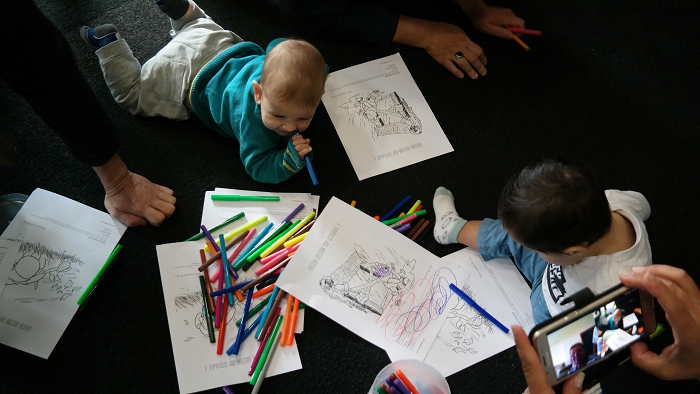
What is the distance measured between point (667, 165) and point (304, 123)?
1035mm

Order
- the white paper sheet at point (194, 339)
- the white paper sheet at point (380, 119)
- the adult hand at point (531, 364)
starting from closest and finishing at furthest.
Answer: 1. the adult hand at point (531, 364)
2. the white paper sheet at point (194, 339)
3. the white paper sheet at point (380, 119)

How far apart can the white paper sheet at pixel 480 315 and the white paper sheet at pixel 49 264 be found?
734 mm

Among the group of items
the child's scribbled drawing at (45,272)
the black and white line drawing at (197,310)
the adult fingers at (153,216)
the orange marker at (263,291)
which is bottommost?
the child's scribbled drawing at (45,272)

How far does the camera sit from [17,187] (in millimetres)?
1271

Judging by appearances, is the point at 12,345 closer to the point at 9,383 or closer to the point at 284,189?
the point at 9,383

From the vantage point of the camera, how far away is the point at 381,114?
4.61ft

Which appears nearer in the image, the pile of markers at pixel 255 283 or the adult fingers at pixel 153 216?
the pile of markers at pixel 255 283

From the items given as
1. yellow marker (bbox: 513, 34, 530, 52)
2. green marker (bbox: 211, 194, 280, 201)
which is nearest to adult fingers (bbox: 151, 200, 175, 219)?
green marker (bbox: 211, 194, 280, 201)

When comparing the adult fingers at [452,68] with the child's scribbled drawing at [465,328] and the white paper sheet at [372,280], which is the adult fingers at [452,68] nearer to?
the white paper sheet at [372,280]

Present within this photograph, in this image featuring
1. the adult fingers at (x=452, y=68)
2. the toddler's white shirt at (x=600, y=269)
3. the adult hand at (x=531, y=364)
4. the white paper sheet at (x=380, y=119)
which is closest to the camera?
the adult hand at (x=531, y=364)

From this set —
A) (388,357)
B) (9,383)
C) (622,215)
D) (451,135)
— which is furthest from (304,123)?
(9,383)

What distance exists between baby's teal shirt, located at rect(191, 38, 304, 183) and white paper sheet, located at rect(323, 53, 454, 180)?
196 mm

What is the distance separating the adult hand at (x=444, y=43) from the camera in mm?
1501

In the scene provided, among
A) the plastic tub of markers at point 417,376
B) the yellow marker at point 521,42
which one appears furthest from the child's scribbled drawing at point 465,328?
the yellow marker at point 521,42
